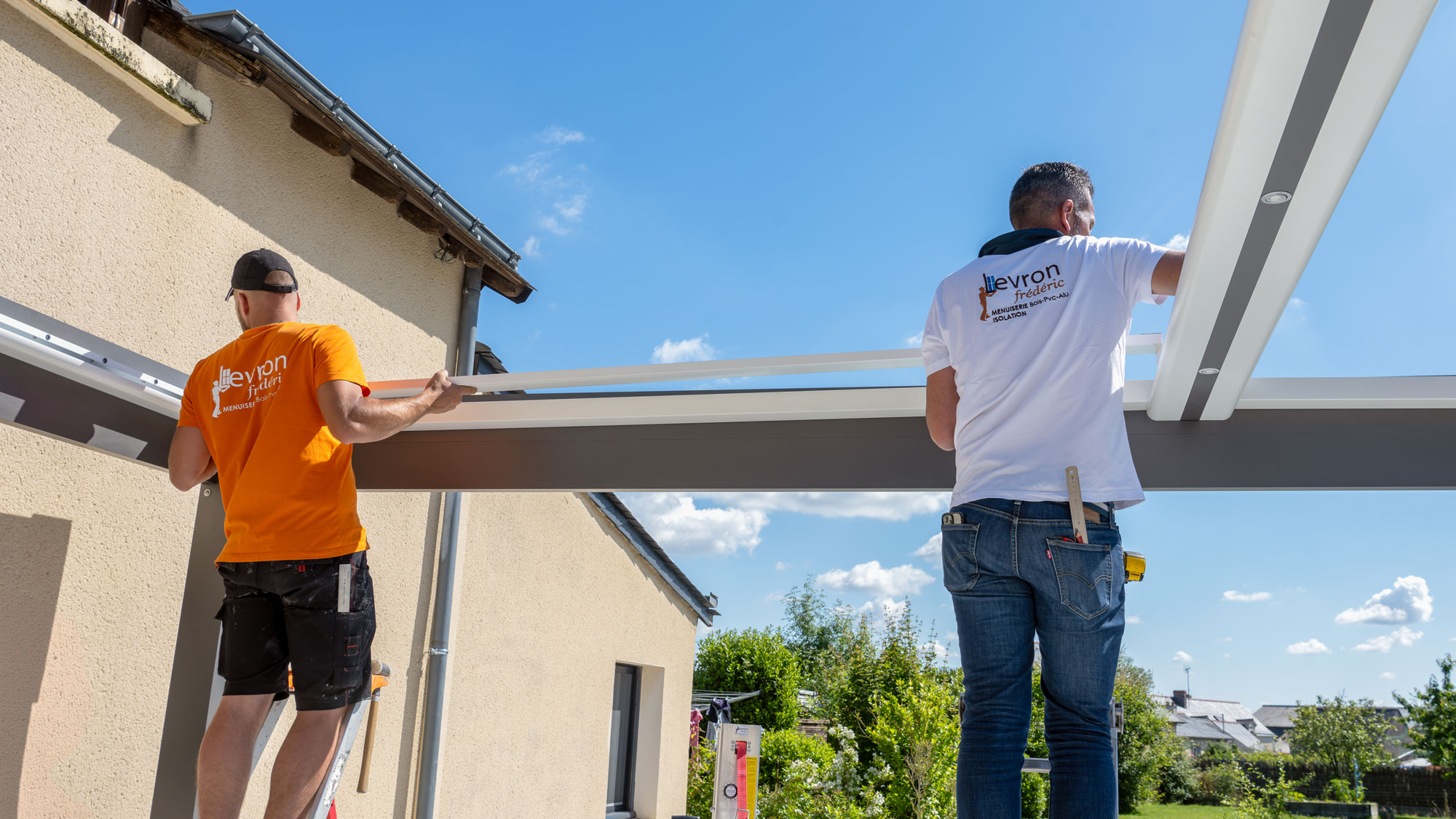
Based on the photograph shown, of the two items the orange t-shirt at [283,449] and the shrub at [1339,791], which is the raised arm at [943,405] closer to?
the orange t-shirt at [283,449]

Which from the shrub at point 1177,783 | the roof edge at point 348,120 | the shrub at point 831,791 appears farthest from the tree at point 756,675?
the shrub at point 1177,783

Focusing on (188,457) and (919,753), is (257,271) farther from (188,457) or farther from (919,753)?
(919,753)

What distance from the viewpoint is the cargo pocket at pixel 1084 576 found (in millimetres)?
1274

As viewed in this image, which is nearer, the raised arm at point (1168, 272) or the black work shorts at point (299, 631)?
the raised arm at point (1168, 272)

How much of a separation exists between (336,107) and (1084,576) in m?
3.56

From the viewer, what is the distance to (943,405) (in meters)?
1.63

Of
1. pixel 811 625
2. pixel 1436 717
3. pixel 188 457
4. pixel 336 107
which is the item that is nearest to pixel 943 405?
pixel 188 457

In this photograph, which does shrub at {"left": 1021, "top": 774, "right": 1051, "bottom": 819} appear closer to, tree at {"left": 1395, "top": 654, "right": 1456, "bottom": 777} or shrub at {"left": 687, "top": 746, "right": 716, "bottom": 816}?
shrub at {"left": 687, "top": 746, "right": 716, "bottom": 816}

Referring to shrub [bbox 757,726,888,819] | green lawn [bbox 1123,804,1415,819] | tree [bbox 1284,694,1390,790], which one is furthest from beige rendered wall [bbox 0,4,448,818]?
tree [bbox 1284,694,1390,790]

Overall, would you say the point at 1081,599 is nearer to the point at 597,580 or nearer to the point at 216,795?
the point at 216,795

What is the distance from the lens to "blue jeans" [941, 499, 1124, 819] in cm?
126

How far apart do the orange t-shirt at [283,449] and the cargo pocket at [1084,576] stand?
1393mm

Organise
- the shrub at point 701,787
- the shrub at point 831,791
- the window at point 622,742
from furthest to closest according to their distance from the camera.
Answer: the shrub at point 831,791 < the shrub at point 701,787 < the window at point 622,742

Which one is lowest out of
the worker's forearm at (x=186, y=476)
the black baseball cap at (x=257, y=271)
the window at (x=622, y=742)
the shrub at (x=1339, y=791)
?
the shrub at (x=1339, y=791)
